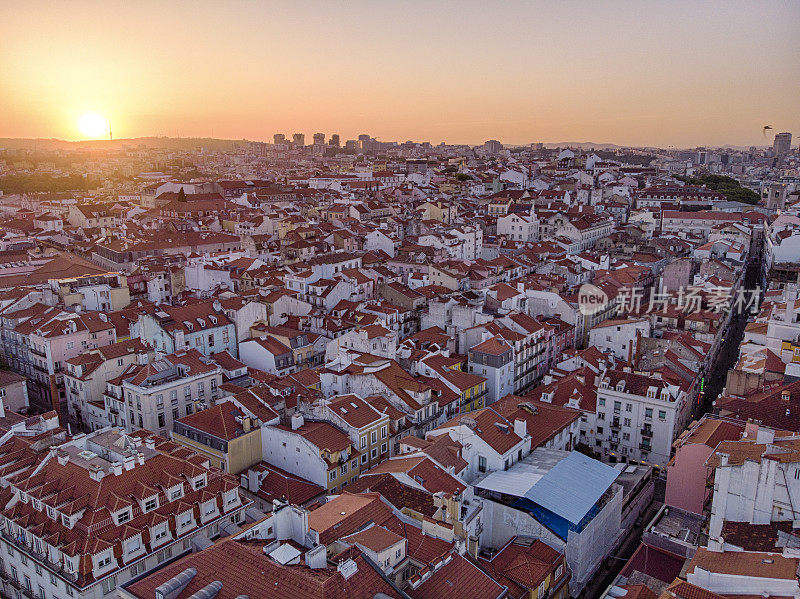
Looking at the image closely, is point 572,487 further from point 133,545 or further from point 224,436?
point 133,545

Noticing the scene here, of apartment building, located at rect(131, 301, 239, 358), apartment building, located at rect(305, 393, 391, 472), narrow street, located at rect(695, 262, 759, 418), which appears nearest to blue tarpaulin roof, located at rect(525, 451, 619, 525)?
apartment building, located at rect(305, 393, 391, 472)

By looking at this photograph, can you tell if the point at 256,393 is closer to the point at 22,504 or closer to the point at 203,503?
the point at 203,503

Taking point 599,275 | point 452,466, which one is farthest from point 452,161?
point 452,466

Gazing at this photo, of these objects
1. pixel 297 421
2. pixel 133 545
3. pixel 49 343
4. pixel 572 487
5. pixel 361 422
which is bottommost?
pixel 572 487

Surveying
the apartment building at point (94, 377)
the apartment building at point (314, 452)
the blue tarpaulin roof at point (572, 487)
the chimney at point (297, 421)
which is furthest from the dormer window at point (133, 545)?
the apartment building at point (94, 377)

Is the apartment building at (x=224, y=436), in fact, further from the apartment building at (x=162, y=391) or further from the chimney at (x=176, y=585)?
the chimney at (x=176, y=585)

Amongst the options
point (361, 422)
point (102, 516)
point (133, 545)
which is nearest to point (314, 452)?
point (361, 422)

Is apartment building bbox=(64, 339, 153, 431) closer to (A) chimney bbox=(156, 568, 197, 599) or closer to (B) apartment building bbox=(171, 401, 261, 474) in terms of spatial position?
(B) apartment building bbox=(171, 401, 261, 474)

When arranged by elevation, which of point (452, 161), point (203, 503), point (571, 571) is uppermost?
point (452, 161)
